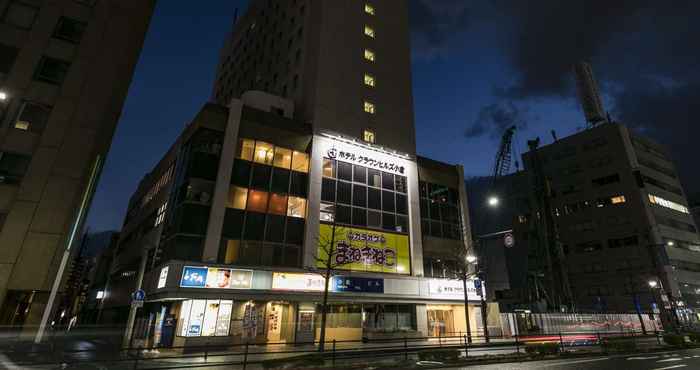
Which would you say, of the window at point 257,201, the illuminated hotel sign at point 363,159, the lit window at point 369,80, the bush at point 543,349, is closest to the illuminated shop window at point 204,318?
the window at point 257,201

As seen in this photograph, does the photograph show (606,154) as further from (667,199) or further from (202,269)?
(202,269)

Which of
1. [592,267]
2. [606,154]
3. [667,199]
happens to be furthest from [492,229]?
[667,199]

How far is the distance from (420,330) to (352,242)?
10.9 m

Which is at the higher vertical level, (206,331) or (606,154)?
(606,154)

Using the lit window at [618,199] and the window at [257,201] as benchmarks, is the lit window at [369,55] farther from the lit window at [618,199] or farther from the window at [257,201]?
the lit window at [618,199]

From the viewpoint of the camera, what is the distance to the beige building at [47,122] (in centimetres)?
2081

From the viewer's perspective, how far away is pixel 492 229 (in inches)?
3573

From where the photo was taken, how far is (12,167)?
2200cm

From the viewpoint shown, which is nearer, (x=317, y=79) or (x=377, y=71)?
(x=317, y=79)

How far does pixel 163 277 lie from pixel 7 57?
1830 centimetres

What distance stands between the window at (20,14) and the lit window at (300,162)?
72.3ft

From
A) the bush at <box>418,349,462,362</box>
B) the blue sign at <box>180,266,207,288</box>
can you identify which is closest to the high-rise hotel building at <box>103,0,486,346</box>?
the blue sign at <box>180,266,207,288</box>

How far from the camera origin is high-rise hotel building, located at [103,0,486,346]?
2833cm

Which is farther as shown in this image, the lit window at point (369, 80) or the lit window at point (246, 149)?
the lit window at point (369, 80)
